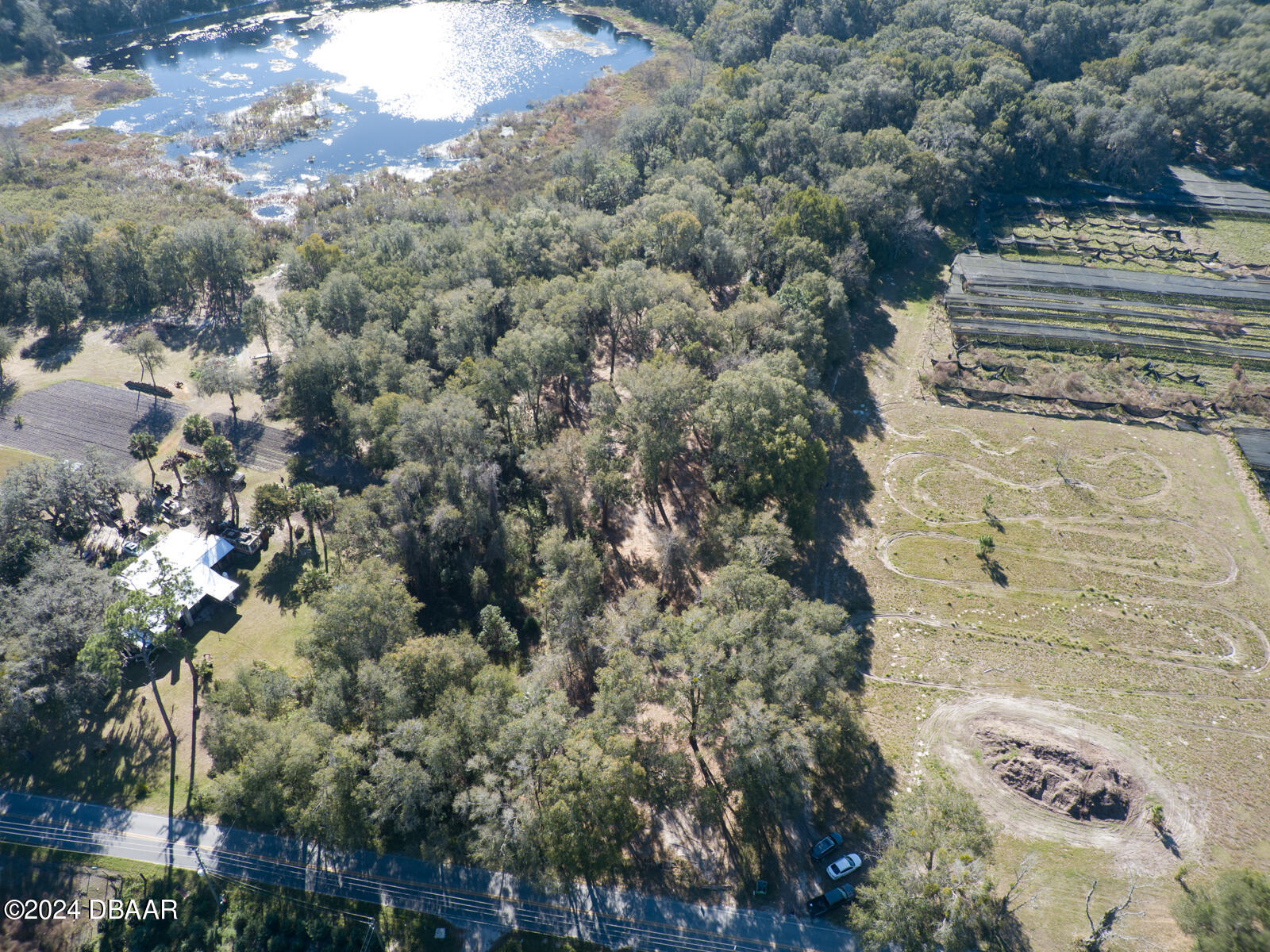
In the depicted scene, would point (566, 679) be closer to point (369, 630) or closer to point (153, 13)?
point (369, 630)

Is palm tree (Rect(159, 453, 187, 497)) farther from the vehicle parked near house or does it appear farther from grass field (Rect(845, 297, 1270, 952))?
grass field (Rect(845, 297, 1270, 952))

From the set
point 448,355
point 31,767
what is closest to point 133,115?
point 448,355

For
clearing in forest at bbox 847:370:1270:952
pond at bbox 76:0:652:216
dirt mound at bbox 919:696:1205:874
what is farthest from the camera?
pond at bbox 76:0:652:216

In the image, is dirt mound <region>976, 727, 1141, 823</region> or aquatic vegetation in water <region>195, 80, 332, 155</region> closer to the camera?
dirt mound <region>976, 727, 1141, 823</region>

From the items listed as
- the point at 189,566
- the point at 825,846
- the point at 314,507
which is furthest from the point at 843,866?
the point at 189,566

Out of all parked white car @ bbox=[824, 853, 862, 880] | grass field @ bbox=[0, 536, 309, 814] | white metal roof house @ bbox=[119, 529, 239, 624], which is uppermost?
white metal roof house @ bbox=[119, 529, 239, 624]

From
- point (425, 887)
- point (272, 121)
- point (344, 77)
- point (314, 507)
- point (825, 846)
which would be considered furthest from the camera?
point (344, 77)

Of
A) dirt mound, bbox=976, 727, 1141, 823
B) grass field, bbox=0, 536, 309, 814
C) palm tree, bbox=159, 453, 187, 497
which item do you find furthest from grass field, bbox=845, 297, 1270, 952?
palm tree, bbox=159, 453, 187, 497

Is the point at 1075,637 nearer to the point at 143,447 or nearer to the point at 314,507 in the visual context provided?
the point at 314,507
